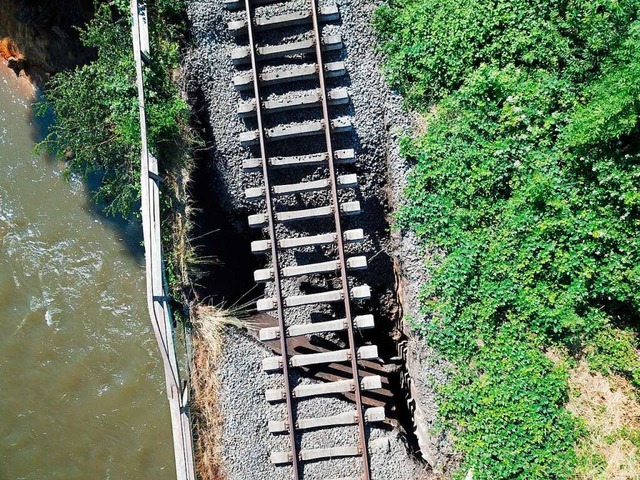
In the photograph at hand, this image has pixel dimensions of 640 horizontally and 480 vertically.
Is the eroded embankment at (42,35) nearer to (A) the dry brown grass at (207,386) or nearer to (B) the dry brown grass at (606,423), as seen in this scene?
(A) the dry brown grass at (207,386)

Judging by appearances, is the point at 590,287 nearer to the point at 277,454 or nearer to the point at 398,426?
the point at 398,426

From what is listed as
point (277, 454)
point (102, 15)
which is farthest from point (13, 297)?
point (277, 454)

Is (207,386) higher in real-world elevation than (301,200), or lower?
lower

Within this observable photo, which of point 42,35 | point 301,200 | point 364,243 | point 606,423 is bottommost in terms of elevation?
point 606,423

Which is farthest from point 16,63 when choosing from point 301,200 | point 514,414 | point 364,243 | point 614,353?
point 614,353

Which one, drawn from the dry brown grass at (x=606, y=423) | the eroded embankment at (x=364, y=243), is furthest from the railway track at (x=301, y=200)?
the dry brown grass at (x=606, y=423)

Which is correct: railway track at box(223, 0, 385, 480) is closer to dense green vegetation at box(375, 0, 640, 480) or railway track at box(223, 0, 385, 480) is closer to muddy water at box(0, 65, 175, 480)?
dense green vegetation at box(375, 0, 640, 480)

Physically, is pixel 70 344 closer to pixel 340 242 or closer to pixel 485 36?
pixel 340 242
